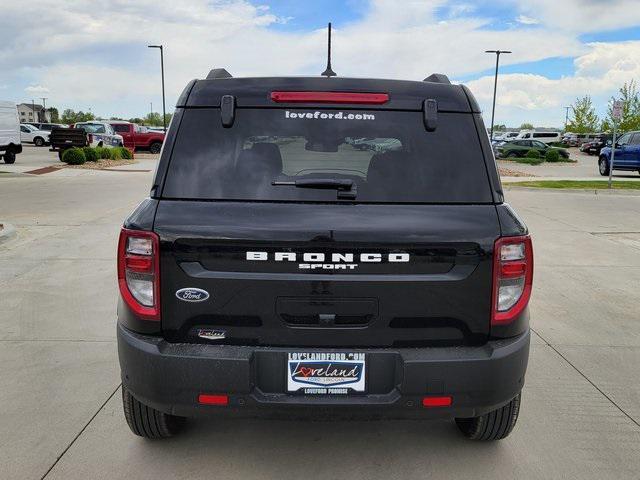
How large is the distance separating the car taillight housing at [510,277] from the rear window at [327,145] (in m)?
0.23

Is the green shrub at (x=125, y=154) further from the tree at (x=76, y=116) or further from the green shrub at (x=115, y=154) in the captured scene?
the tree at (x=76, y=116)

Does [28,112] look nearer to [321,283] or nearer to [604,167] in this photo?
[604,167]

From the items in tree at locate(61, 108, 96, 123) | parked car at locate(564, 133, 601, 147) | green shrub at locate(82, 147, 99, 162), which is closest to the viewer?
green shrub at locate(82, 147, 99, 162)

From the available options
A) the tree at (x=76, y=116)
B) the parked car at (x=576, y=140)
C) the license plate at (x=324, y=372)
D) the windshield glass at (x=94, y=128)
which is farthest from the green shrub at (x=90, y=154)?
the tree at (x=76, y=116)

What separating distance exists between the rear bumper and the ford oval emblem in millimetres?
208

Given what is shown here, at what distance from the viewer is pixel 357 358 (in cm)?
255

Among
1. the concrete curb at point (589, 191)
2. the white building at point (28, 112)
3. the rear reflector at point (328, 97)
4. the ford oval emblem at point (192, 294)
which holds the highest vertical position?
the white building at point (28, 112)

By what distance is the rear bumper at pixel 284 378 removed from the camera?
8.33 feet

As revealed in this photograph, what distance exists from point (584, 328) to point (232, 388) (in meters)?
3.91

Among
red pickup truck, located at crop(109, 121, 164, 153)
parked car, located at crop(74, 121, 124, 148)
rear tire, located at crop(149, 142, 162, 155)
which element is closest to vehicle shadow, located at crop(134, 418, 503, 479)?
parked car, located at crop(74, 121, 124, 148)

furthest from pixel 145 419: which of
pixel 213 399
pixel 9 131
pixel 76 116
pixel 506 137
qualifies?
pixel 76 116

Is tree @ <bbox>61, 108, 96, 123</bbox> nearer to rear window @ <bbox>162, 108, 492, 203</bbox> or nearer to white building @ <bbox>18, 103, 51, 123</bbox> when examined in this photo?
white building @ <bbox>18, 103, 51, 123</bbox>

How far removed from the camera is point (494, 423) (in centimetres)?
315

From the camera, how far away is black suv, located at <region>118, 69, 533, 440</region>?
2527mm
